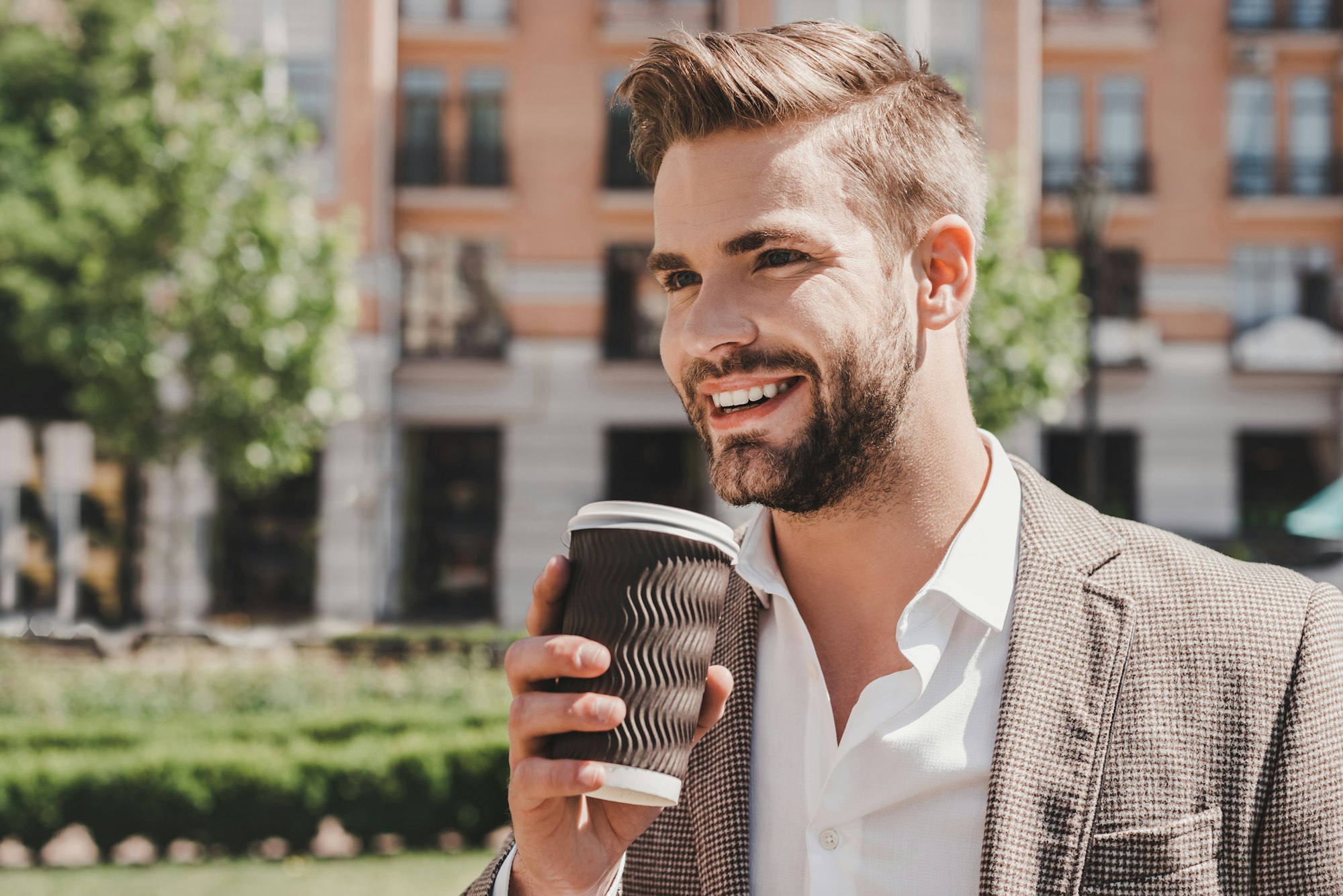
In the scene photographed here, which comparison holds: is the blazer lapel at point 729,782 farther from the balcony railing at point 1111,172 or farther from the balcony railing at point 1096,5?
the balcony railing at point 1096,5

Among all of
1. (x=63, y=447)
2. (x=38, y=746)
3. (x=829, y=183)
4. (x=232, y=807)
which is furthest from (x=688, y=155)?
(x=63, y=447)

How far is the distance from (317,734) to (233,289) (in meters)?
8.52

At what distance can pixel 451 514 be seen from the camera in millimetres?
22281

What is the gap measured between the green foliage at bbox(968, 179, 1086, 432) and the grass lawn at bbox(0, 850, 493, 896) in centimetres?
966

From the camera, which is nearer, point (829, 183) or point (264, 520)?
Answer: point (829, 183)

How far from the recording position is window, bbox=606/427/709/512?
73.2 ft

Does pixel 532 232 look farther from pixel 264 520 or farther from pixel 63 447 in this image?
pixel 63 447

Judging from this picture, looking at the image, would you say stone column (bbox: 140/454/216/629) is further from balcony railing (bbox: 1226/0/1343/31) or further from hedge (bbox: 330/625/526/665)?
balcony railing (bbox: 1226/0/1343/31)

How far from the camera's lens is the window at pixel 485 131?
2216 cm

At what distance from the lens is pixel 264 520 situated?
2173cm

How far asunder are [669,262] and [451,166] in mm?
21384

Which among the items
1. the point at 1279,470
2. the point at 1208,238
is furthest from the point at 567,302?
the point at 1279,470

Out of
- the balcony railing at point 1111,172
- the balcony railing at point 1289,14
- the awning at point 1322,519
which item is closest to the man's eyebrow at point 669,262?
the awning at point 1322,519

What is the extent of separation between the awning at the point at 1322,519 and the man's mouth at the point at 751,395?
27.0 ft
